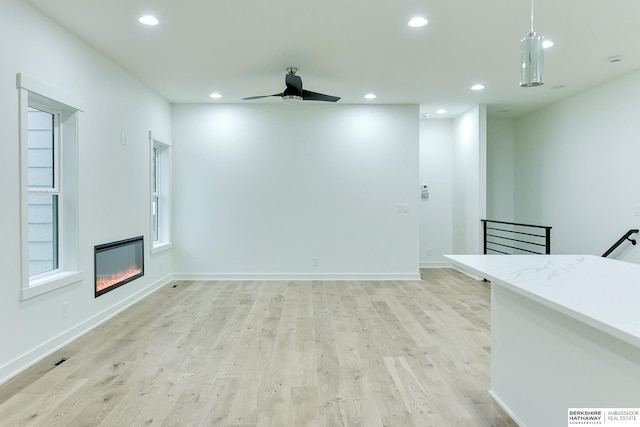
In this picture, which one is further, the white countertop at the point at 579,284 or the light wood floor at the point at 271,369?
the light wood floor at the point at 271,369

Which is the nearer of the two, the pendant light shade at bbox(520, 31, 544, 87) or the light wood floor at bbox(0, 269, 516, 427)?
the pendant light shade at bbox(520, 31, 544, 87)

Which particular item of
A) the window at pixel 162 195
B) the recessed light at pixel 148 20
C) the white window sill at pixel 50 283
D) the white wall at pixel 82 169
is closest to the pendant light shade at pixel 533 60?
the recessed light at pixel 148 20

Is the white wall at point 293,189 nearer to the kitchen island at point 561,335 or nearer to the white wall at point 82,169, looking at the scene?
the white wall at point 82,169

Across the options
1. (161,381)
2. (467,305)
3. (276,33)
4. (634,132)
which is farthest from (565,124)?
(161,381)

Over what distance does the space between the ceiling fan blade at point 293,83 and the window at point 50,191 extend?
205 cm

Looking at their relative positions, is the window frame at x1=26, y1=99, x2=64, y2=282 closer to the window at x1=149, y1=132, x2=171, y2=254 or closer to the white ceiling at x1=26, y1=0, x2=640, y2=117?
the white ceiling at x1=26, y1=0, x2=640, y2=117

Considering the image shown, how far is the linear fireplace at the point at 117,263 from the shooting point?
396 centimetres

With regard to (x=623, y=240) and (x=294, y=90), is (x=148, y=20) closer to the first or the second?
(x=294, y=90)

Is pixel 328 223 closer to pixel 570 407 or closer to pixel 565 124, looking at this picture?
pixel 565 124

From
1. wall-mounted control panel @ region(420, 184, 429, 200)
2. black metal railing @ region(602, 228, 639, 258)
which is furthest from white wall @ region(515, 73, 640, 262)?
wall-mounted control panel @ region(420, 184, 429, 200)

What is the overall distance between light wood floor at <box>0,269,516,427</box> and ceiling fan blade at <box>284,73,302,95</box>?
2.44 meters

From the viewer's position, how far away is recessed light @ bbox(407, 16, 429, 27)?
3150mm

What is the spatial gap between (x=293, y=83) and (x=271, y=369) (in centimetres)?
283

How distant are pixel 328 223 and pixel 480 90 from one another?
290cm
